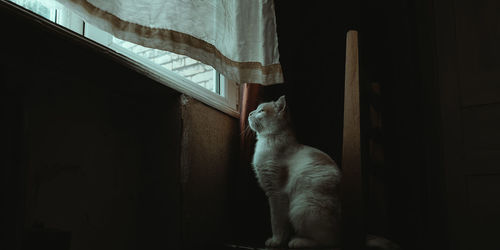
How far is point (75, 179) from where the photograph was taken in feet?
3.00

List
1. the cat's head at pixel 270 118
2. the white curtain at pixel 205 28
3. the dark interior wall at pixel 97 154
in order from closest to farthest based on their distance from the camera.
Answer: the dark interior wall at pixel 97 154 < the white curtain at pixel 205 28 < the cat's head at pixel 270 118

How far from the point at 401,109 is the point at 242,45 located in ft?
3.00

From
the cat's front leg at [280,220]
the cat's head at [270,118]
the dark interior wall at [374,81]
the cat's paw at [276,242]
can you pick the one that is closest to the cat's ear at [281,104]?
the cat's head at [270,118]

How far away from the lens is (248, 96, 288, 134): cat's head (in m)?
1.32

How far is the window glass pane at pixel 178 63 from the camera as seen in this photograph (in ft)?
3.99

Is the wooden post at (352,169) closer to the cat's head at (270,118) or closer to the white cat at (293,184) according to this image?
the white cat at (293,184)

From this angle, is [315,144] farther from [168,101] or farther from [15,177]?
[15,177]

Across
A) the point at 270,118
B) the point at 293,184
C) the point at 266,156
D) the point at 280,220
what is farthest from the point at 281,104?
the point at 280,220

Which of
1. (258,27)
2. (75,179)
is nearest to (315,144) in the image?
(258,27)

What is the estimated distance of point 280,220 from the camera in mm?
1150

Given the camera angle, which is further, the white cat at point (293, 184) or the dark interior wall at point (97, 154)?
the white cat at point (293, 184)

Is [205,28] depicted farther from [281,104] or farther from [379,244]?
[379,244]

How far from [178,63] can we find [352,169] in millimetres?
862

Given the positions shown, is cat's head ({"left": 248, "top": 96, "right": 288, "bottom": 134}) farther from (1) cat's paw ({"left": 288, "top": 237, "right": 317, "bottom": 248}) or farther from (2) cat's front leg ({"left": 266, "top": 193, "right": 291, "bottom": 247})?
(1) cat's paw ({"left": 288, "top": 237, "right": 317, "bottom": 248})
